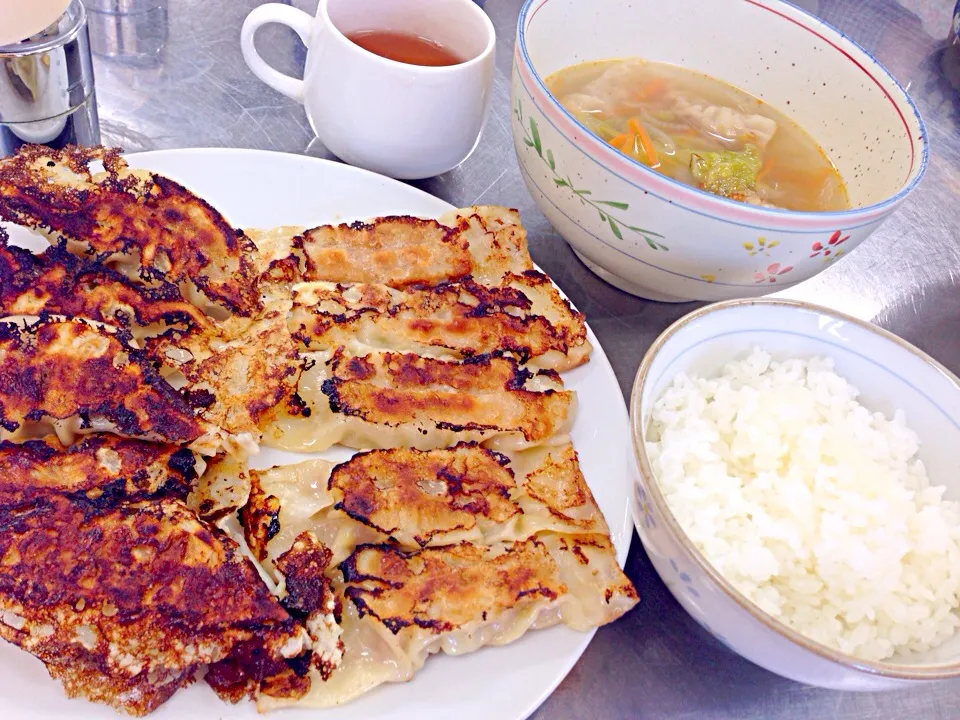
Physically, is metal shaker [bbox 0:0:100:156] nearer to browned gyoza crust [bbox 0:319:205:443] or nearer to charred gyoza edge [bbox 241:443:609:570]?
browned gyoza crust [bbox 0:319:205:443]

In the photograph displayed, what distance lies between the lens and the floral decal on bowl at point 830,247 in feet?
5.03

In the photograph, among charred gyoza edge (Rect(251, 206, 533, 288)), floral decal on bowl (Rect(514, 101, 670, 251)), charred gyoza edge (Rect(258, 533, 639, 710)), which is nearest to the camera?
charred gyoza edge (Rect(258, 533, 639, 710))

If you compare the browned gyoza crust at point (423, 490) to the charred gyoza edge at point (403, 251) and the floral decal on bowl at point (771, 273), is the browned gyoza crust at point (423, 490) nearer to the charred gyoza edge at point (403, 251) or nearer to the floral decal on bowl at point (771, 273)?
the charred gyoza edge at point (403, 251)

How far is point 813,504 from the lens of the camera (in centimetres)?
136

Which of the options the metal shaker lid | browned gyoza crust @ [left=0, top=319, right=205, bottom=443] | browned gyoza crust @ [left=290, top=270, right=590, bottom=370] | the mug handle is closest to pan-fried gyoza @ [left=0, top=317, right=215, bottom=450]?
browned gyoza crust @ [left=0, top=319, right=205, bottom=443]

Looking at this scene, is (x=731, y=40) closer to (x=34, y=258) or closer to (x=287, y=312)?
(x=287, y=312)

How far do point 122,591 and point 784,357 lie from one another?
1255mm

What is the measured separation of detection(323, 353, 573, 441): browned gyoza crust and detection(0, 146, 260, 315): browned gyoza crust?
285mm

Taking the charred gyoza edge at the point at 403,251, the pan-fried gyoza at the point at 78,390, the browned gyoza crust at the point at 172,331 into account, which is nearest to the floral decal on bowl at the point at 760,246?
the charred gyoza edge at the point at 403,251

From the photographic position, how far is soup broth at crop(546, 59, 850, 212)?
176 centimetres

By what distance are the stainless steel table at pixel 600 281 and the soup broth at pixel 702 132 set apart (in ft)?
0.54

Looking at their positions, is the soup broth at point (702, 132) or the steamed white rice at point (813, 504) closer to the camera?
the steamed white rice at point (813, 504)

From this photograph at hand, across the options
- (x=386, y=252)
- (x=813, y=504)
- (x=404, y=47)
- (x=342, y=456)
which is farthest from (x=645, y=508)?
(x=404, y=47)

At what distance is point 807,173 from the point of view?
6.15 ft
